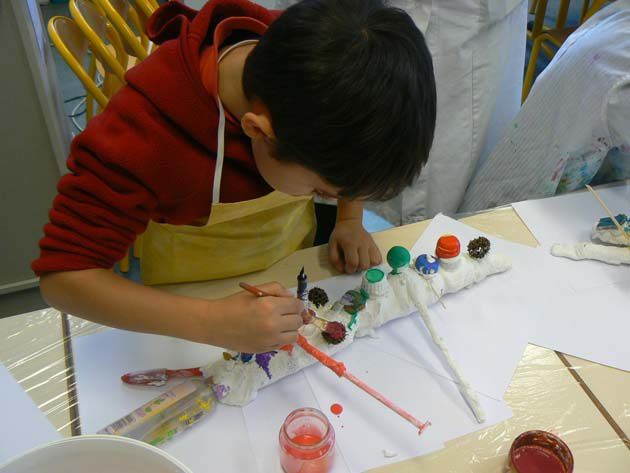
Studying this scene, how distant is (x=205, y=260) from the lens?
0.85m

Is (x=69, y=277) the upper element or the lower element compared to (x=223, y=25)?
lower

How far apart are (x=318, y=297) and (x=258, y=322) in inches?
6.5

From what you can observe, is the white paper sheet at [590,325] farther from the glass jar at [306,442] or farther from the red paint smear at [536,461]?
the glass jar at [306,442]

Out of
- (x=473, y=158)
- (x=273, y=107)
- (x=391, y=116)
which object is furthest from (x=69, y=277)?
(x=473, y=158)

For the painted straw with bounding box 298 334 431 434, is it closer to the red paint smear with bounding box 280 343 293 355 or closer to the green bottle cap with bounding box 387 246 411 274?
the red paint smear with bounding box 280 343 293 355

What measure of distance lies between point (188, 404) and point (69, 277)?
0.21 metres

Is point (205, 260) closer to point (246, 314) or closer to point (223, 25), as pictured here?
point (246, 314)

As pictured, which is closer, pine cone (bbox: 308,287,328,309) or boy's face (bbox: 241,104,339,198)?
boy's face (bbox: 241,104,339,198)

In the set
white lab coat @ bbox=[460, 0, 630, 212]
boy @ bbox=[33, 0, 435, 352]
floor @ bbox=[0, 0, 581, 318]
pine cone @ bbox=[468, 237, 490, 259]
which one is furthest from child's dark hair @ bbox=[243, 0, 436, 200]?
floor @ bbox=[0, 0, 581, 318]

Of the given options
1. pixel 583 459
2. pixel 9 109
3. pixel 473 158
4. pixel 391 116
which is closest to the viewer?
pixel 391 116

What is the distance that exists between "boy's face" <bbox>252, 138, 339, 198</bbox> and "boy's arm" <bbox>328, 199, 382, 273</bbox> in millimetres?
179

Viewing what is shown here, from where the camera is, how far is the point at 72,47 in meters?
1.32

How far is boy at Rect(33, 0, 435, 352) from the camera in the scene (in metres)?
0.52

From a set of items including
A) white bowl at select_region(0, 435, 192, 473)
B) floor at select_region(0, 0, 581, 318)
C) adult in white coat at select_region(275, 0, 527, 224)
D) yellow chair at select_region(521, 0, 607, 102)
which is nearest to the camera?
white bowl at select_region(0, 435, 192, 473)
